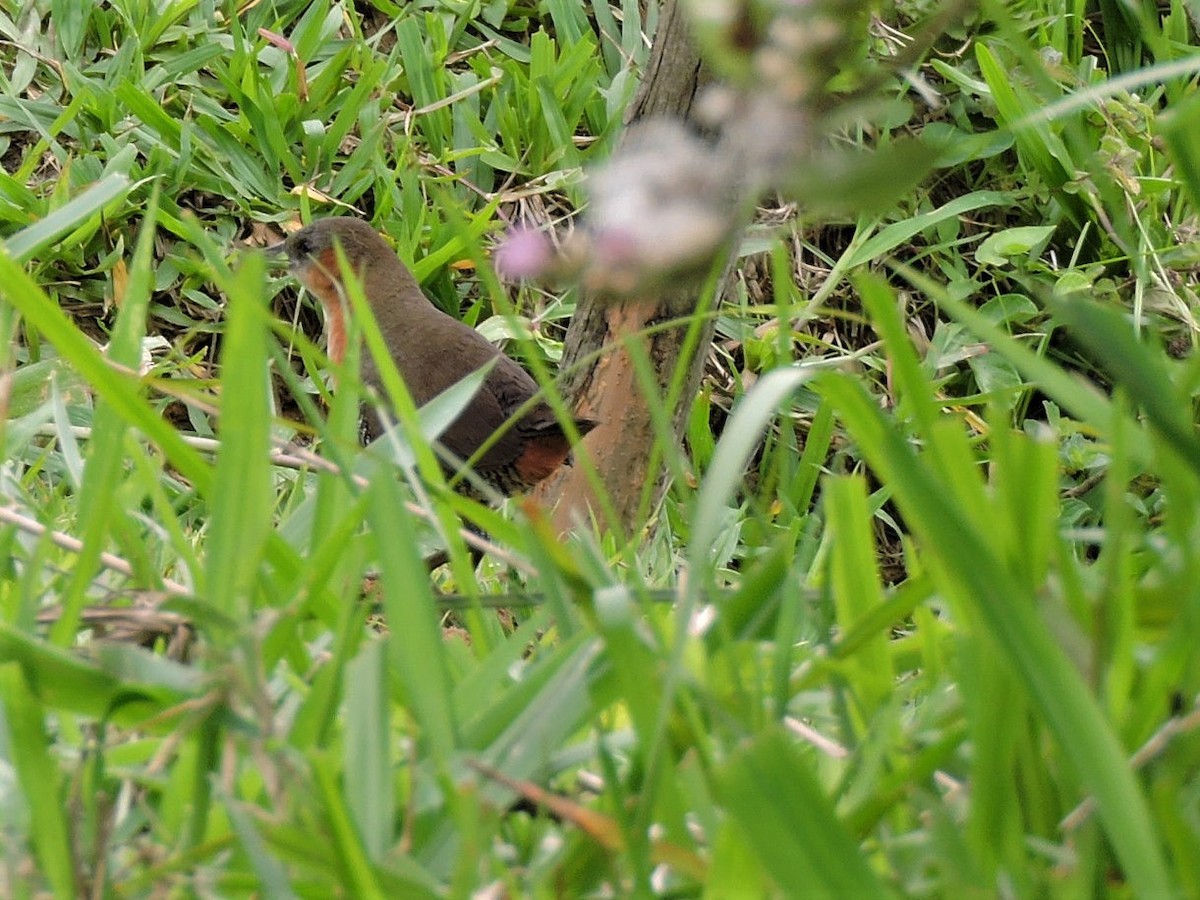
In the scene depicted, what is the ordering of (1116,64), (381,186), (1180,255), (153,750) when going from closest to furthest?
1. (153,750)
2. (1180,255)
3. (381,186)
4. (1116,64)

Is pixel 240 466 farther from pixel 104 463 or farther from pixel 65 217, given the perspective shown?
pixel 65 217

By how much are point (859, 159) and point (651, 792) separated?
36cm

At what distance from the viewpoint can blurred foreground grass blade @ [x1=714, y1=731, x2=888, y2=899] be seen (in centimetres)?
73

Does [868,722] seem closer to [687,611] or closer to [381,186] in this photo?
[687,611]

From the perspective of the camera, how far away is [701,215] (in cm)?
68

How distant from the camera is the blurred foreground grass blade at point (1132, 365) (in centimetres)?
78

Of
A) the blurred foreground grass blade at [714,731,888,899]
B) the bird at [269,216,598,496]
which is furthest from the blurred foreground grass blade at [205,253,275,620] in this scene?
the bird at [269,216,598,496]

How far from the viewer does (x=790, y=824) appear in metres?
0.74

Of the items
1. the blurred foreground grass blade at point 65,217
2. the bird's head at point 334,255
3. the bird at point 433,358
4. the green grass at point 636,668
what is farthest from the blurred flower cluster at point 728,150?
the bird's head at point 334,255

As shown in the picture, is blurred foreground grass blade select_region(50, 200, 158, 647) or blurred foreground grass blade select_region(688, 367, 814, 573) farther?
blurred foreground grass blade select_region(50, 200, 158, 647)

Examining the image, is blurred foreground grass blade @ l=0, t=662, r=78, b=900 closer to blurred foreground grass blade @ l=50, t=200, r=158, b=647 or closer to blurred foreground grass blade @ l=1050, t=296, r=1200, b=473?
blurred foreground grass blade @ l=50, t=200, r=158, b=647

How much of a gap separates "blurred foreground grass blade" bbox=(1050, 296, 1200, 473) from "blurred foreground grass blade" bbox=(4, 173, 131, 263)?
840 mm

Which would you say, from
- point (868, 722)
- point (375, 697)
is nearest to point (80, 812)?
point (375, 697)

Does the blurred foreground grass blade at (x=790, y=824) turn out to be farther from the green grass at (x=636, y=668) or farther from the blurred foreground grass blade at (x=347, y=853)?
the blurred foreground grass blade at (x=347, y=853)
